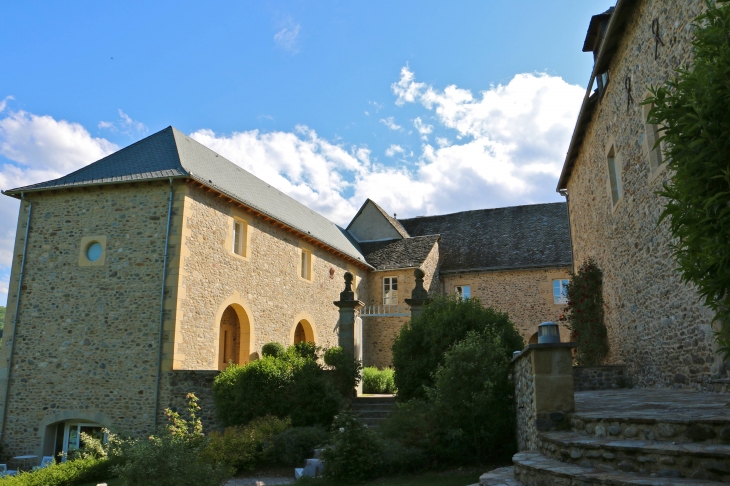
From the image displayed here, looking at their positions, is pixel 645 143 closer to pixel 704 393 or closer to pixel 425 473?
pixel 704 393

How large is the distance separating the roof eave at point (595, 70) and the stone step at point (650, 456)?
676 centimetres

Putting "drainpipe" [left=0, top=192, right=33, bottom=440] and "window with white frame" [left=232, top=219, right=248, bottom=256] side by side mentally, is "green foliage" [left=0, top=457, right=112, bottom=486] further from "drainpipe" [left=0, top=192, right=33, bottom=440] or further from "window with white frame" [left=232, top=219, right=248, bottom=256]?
"window with white frame" [left=232, top=219, right=248, bottom=256]

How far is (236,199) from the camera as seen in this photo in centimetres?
1484

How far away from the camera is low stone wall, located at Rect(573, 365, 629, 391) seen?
10.2 meters

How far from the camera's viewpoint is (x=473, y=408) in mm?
7957

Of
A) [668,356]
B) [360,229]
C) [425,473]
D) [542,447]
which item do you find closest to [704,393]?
[668,356]

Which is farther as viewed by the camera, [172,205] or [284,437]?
[172,205]

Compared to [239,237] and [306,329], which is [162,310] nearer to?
[239,237]

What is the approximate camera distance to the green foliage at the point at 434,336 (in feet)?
35.2

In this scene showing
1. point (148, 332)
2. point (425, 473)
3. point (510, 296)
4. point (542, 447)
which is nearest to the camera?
point (542, 447)

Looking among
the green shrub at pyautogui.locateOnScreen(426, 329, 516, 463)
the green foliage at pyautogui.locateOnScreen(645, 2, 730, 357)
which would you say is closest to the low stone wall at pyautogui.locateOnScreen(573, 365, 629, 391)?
the green shrub at pyautogui.locateOnScreen(426, 329, 516, 463)

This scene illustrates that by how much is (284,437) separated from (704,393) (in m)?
6.36

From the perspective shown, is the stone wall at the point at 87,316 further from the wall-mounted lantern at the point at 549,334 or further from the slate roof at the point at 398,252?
the slate roof at the point at 398,252

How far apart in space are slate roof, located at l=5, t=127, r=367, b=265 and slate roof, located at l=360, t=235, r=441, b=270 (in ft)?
10.9
